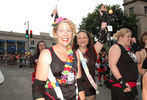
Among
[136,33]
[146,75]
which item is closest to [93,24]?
[136,33]

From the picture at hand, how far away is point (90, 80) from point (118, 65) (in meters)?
0.59

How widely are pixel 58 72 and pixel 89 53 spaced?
56.0 inches

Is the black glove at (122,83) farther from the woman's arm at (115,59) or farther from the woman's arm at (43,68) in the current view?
the woman's arm at (43,68)

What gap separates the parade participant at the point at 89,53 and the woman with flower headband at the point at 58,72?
3.16 ft

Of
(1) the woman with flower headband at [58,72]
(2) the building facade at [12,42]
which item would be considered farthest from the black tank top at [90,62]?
(2) the building facade at [12,42]

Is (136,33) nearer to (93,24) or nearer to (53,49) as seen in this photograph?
(93,24)

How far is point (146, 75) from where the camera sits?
1492 mm

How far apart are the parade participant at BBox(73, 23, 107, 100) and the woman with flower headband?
962mm

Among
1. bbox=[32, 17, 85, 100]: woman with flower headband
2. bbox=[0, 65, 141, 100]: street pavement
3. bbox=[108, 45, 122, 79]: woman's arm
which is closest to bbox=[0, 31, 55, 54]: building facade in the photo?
bbox=[0, 65, 141, 100]: street pavement

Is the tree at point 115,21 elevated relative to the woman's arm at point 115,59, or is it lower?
elevated

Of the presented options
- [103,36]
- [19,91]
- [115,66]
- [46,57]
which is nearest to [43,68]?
[46,57]

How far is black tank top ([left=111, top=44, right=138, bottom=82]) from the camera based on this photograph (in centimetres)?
289

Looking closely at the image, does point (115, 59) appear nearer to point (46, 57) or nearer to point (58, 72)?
point (58, 72)

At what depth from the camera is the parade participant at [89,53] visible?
10.6ft
